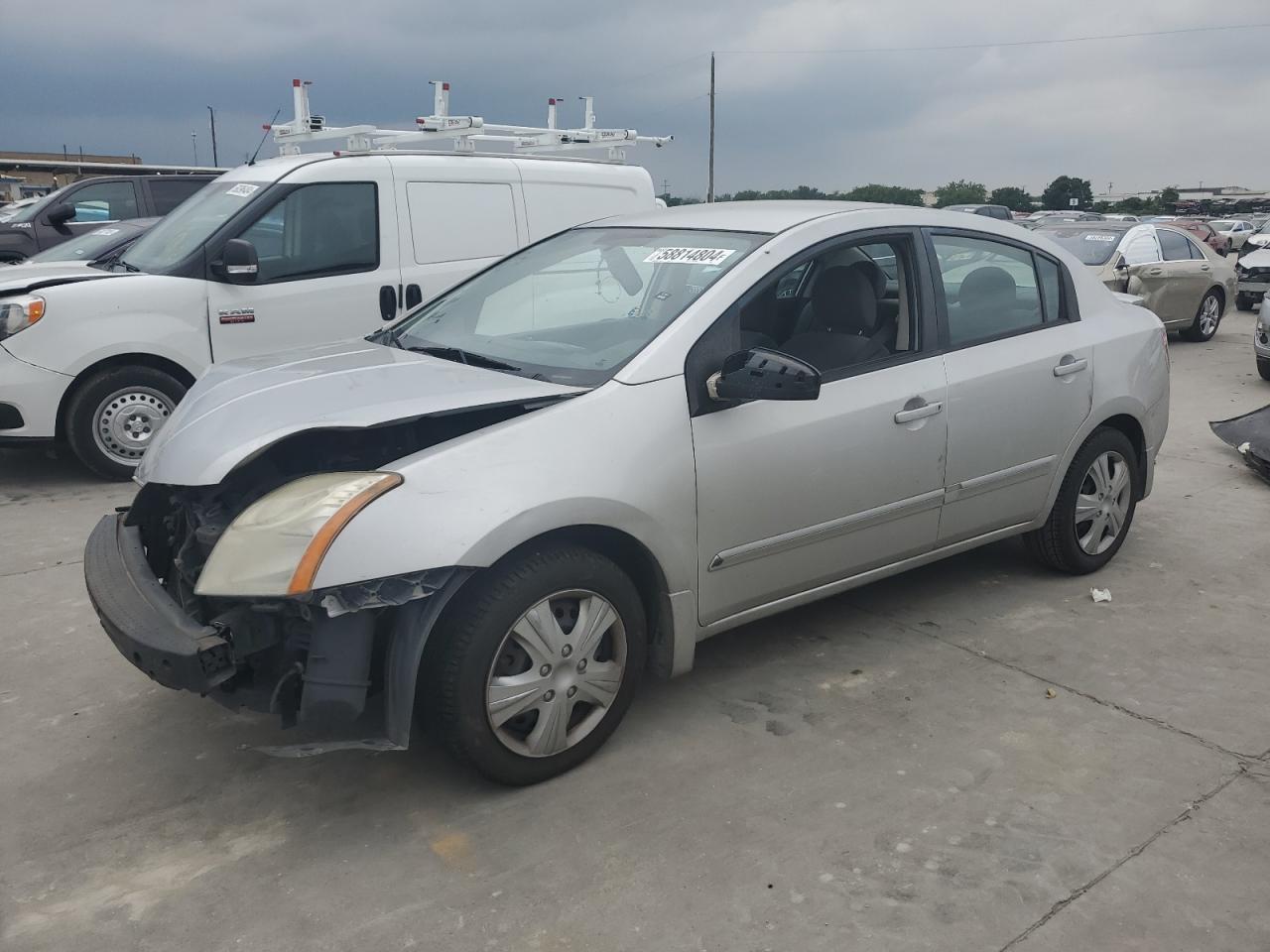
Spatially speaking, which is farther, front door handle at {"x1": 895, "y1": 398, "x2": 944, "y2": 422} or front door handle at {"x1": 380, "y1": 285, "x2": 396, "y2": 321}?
front door handle at {"x1": 380, "y1": 285, "x2": 396, "y2": 321}

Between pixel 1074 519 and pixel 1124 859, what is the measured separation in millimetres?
2145

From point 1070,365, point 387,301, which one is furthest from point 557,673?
point 387,301

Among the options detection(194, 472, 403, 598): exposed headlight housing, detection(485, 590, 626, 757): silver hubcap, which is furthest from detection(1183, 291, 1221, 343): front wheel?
detection(194, 472, 403, 598): exposed headlight housing

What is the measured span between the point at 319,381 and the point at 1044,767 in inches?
99.2

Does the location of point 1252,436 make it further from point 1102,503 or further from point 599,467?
point 599,467

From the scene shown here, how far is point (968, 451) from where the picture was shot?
4.09 meters

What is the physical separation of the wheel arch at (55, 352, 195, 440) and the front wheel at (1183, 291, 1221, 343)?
11.5 m

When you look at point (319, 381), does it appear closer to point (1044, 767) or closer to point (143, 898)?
point (143, 898)

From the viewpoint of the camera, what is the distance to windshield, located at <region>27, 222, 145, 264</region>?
8.47m

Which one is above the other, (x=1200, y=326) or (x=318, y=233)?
(x=318, y=233)

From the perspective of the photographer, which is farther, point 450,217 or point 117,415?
point 450,217

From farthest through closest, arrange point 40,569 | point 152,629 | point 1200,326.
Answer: point 1200,326, point 40,569, point 152,629

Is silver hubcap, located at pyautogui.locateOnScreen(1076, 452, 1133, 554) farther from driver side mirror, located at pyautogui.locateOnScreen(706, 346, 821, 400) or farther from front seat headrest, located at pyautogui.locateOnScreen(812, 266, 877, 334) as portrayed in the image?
driver side mirror, located at pyautogui.locateOnScreen(706, 346, 821, 400)

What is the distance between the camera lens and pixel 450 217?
23.9 feet
